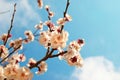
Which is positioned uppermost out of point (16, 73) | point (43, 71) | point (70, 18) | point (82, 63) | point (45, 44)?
point (70, 18)

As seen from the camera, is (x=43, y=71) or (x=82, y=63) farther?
(x=43, y=71)

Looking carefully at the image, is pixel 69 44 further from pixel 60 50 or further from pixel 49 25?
pixel 49 25

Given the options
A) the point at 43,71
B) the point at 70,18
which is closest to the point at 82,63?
the point at 43,71

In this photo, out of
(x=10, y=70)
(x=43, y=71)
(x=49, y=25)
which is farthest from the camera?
(x=49, y=25)

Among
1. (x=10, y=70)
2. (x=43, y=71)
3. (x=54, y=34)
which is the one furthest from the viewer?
(x=43, y=71)

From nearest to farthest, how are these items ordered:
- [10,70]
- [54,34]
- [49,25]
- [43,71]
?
[10,70]
[54,34]
[43,71]
[49,25]

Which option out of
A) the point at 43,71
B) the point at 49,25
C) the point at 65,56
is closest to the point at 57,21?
the point at 49,25

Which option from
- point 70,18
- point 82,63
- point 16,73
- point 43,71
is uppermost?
point 70,18

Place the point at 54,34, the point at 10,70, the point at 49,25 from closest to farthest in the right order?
the point at 10,70
the point at 54,34
the point at 49,25

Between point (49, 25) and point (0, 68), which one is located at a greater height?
point (49, 25)

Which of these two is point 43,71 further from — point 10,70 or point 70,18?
point 10,70
